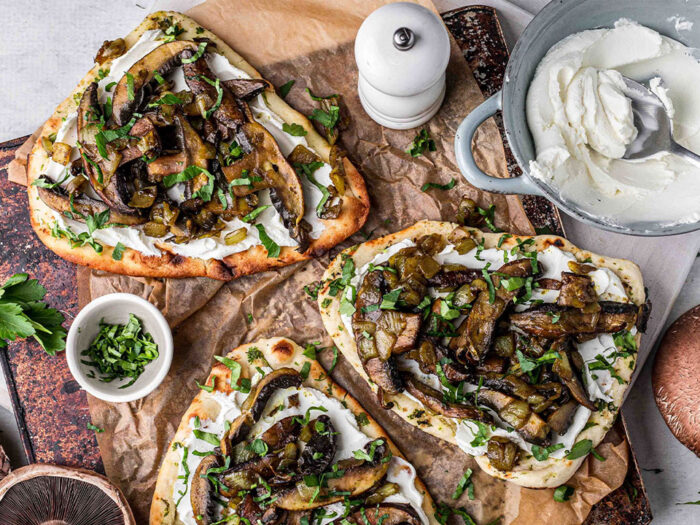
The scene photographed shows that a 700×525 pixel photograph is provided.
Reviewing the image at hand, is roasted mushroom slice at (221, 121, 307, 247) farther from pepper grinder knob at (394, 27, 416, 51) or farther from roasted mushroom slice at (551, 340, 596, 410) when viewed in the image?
roasted mushroom slice at (551, 340, 596, 410)

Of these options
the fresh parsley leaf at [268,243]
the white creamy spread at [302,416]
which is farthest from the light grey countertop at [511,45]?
the fresh parsley leaf at [268,243]

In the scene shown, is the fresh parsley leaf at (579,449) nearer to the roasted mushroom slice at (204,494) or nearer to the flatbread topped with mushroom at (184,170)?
the flatbread topped with mushroom at (184,170)

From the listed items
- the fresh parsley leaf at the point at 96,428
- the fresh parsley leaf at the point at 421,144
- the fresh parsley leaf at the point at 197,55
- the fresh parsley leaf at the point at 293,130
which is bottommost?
the fresh parsley leaf at the point at 96,428

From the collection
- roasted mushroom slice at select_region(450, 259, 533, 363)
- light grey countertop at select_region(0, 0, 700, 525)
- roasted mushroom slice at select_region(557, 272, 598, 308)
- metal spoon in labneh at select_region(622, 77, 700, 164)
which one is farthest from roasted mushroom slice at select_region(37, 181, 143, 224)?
metal spoon in labneh at select_region(622, 77, 700, 164)

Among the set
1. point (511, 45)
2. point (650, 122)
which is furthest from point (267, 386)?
point (511, 45)

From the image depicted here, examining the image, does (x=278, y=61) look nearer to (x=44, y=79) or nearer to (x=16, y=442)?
(x=44, y=79)

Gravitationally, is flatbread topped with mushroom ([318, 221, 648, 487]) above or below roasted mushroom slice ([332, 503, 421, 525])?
above

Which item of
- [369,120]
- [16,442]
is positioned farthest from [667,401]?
[16,442]
